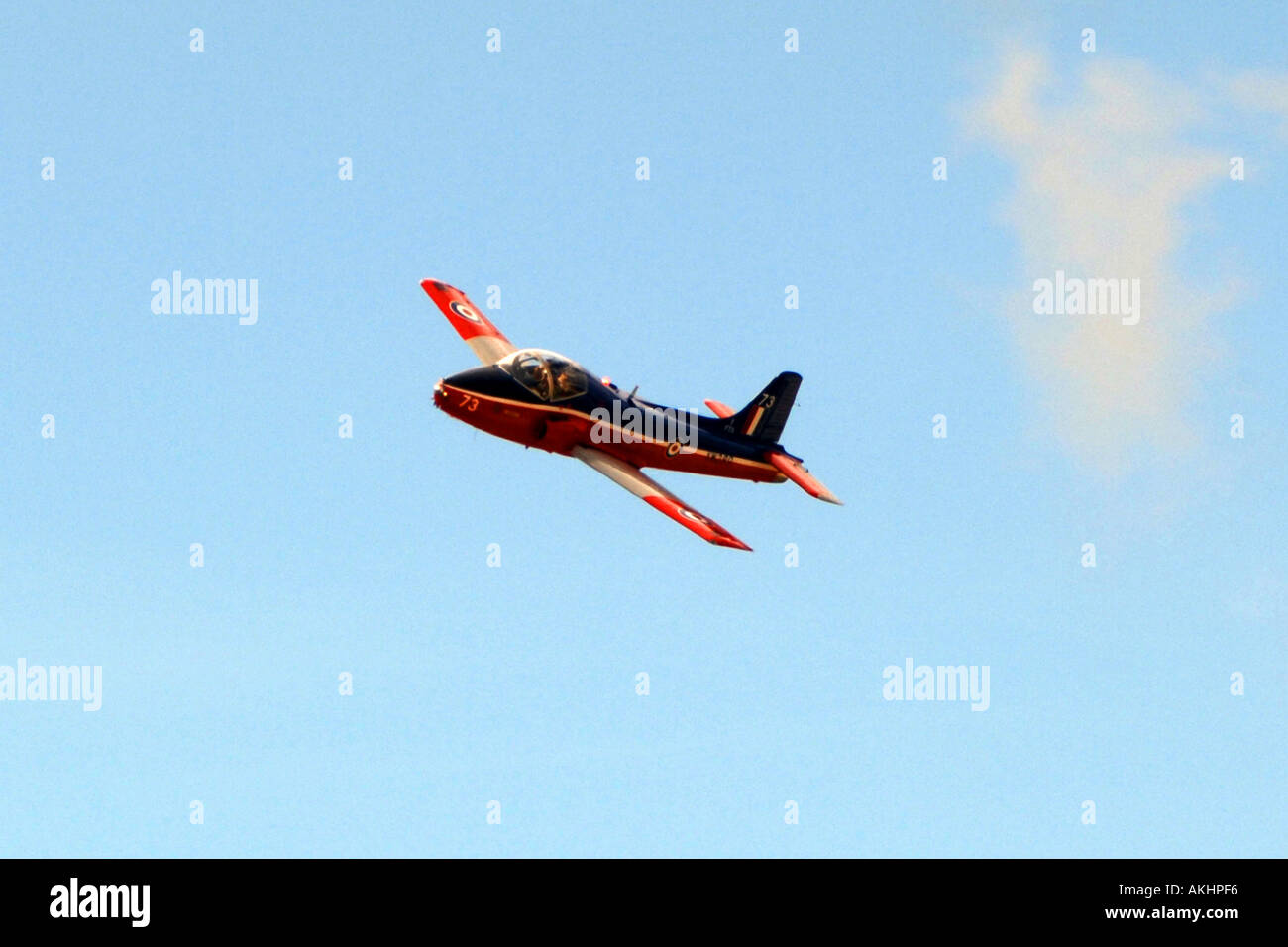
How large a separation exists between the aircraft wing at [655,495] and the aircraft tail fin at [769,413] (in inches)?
208

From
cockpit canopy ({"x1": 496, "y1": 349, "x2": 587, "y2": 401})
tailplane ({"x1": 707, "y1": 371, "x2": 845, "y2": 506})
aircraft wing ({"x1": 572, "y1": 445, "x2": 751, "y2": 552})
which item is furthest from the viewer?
tailplane ({"x1": 707, "y1": 371, "x2": 845, "y2": 506})

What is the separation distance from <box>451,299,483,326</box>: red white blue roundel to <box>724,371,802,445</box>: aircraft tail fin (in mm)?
9917

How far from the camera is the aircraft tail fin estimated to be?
56.4 m

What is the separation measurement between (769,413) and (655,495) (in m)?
8.54

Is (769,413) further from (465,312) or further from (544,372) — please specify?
(465,312)

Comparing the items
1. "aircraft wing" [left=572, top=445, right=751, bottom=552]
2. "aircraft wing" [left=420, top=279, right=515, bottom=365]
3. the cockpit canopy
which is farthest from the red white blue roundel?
"aircraft wing" [left=572, top=445, right=751, bottom=552]

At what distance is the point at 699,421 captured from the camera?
5559 cm

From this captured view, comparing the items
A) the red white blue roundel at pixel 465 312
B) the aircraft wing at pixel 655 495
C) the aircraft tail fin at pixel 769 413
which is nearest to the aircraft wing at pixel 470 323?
the red white blue roundel at pixel 465 312

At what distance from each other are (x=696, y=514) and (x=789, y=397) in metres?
9.71

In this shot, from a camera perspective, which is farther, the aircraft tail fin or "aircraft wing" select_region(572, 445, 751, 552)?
the aircraft tail fin

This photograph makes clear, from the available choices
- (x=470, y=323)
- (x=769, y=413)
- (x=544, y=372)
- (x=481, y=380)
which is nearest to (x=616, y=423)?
(x=544, y=372)

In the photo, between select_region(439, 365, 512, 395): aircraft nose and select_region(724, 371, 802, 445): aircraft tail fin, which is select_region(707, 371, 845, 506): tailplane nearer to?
select_region(724, 371, 802, 445): aircraft tail fin

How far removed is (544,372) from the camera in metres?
51.0
